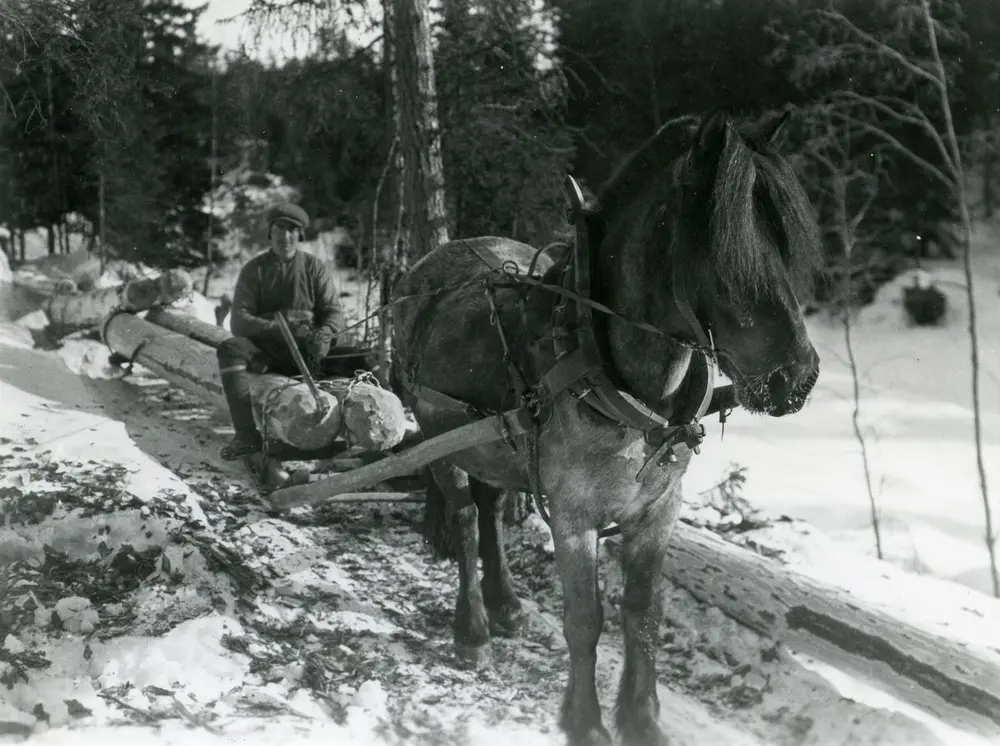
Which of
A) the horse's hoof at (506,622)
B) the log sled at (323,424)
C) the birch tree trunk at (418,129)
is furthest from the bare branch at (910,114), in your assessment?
the horse's hoof at (506,622)

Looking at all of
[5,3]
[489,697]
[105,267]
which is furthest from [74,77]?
[105,267]

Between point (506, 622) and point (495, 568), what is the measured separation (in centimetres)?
29

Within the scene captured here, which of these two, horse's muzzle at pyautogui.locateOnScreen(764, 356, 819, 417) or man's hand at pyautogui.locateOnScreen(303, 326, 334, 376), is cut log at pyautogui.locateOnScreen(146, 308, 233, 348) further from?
horse's muzzle at pyautogui.locateOnScreen(764, 356, 819, 417)

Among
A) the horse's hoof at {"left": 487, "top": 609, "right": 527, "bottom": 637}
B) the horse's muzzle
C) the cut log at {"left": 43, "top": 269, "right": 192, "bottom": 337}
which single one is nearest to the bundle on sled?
the horse's hoof at {"left": 487, "top": 609, "right": 527, "bottom": 637}

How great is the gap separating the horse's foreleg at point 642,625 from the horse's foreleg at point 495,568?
114 cm

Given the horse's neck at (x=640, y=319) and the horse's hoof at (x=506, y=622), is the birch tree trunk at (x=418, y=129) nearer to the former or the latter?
the horse's hoof at (x=506, y=622)

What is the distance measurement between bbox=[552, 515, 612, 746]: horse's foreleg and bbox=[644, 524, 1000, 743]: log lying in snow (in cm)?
109

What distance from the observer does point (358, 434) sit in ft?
17.0

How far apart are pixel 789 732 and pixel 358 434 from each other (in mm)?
2820

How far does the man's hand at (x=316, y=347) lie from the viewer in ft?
17.9

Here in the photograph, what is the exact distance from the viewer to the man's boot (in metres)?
5.55

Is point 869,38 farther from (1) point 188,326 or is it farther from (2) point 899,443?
(1) point 188,326

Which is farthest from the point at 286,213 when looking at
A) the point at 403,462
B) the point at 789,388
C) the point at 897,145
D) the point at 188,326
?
the point at 897,145

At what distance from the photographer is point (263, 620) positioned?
4297 millimetres
